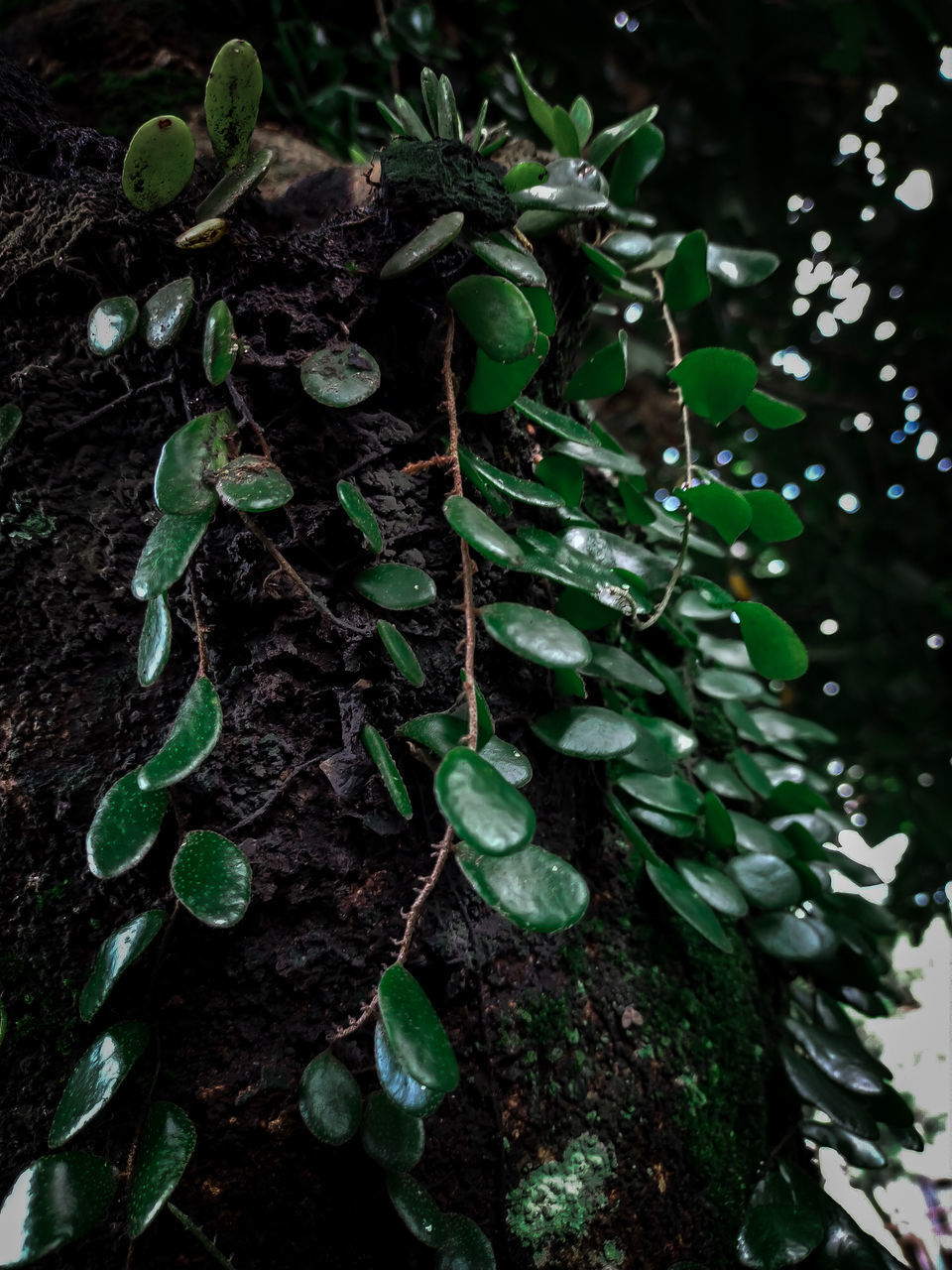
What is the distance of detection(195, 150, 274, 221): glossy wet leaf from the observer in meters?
0.65

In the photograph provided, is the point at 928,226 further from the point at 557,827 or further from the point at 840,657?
the point at 557,827

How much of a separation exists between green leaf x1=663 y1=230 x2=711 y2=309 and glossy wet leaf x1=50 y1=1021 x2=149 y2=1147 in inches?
38.6

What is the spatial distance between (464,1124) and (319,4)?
1797mm

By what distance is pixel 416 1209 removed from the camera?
1.82 ft

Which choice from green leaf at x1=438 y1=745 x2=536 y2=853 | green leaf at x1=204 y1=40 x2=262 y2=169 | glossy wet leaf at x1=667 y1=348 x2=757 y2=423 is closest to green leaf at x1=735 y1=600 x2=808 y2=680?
glossy wet leaf at x1=667 y1=348 x2=757 y2=423

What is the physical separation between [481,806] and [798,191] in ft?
6.47

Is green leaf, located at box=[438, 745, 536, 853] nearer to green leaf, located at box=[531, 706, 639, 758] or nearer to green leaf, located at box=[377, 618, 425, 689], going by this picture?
green leaf, located at box=[377, 618, 425, 689]

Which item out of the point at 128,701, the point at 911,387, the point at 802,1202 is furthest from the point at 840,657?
the point at 128,701

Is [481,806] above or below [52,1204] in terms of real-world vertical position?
above

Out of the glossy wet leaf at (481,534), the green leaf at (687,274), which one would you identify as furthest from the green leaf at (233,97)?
the green leaf at (687,274)

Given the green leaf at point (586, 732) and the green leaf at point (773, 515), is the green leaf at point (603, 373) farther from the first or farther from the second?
the green leaf at point (586, 732)

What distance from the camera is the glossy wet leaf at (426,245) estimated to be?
624mm

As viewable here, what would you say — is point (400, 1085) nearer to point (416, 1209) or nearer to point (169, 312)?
point (416, 1209)

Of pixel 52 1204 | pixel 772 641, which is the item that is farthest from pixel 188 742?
pixel 772 641
